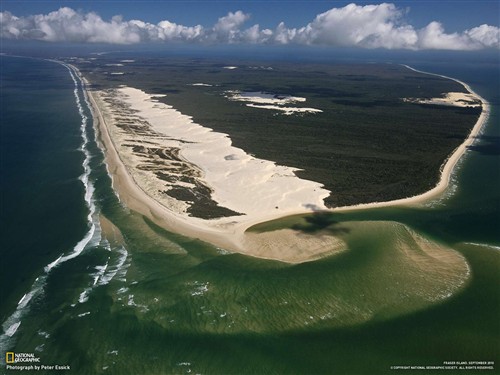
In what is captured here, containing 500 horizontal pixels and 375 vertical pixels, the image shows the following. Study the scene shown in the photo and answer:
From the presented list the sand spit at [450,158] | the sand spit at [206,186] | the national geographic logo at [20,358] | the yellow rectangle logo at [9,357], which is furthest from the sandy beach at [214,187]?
the yellow rectangle logo at [9,357]

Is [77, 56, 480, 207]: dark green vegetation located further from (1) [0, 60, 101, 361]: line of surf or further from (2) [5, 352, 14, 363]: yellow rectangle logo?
(2) [5, 352, 14, 363]: yellow rectangle logo

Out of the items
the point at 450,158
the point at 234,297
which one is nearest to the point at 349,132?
the point at 450,158

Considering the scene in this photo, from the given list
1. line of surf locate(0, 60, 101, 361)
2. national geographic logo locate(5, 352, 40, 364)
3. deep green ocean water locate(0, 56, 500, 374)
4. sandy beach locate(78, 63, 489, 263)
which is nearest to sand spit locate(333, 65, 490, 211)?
sandy beach locate(78, 63, 489, 263)

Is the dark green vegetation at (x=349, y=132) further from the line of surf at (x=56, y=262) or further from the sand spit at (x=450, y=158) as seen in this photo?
the line of surf at (x=56, y=262)

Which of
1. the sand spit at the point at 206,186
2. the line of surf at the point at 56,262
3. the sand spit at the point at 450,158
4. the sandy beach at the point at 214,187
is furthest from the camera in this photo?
the sand spit at the point at 450,158

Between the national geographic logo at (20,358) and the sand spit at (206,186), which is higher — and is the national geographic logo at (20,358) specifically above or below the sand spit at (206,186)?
below

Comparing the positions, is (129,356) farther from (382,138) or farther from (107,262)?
(382,138)
